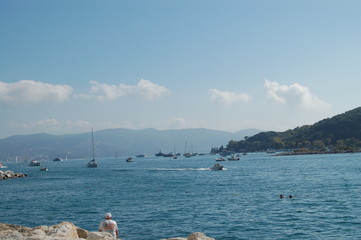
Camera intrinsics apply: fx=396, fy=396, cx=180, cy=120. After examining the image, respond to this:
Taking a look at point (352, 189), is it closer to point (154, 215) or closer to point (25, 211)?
point (154, 215)

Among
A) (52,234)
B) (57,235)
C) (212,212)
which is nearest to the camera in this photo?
(57,235)

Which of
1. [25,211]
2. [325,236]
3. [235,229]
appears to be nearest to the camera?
[325,236]

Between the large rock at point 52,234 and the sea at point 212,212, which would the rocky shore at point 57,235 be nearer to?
the large rock at point 52,234

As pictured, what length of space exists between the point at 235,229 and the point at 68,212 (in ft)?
59.3

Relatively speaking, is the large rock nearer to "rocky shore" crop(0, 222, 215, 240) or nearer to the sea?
"rocky shore" crop(0, 222, 215, 240)

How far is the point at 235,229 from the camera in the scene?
26.8m

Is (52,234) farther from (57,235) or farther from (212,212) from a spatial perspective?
(212,212)

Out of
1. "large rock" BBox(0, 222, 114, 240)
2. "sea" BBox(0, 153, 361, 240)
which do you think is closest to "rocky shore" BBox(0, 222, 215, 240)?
"large rock" BBox(0, 222, 114, 240)

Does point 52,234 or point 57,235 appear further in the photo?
point 52,234

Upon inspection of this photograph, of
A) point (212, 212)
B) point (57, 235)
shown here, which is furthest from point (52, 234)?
point (212, 212)

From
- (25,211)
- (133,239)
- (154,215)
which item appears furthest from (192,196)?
(133,239)

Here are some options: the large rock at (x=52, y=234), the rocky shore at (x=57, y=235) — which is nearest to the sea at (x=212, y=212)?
the rocky shore at (x=57, y=235)

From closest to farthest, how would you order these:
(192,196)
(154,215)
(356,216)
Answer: (356,216) < (154,215) < (192,196)

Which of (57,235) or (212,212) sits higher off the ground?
(57,235)
